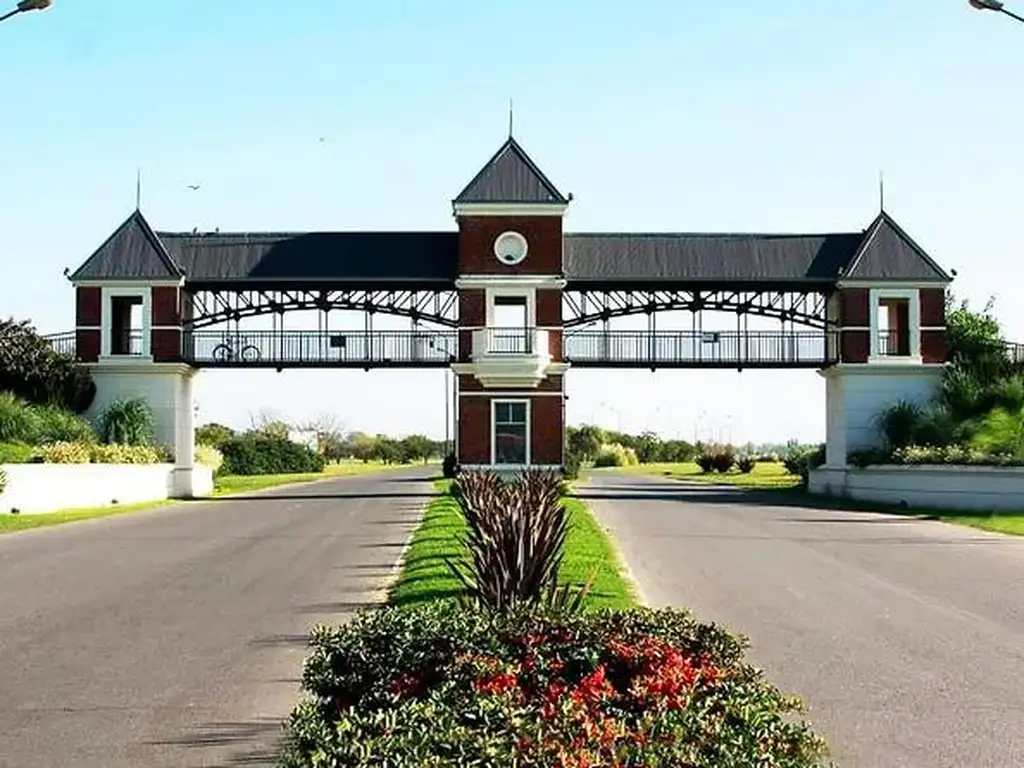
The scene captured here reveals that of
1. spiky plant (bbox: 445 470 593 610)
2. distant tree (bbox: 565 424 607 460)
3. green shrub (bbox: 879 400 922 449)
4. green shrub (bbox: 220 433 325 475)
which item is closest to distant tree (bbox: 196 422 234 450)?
green shrub (bbox: 220 433 325 475)

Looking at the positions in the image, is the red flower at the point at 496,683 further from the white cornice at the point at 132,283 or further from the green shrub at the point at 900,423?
the white cornice at the point at 132,283

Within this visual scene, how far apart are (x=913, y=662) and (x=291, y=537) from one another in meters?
15.9

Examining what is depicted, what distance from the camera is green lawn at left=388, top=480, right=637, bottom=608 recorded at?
1482 cm

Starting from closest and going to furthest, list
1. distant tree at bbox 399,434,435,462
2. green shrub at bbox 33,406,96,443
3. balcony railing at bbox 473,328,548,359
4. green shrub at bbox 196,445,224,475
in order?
green shrub at bbox 33,406,96,443
balcony railing at bbox 473,328,548,359
green shrub at bbox 196,445,224,475
distant tree at bbox 399,434,435,462

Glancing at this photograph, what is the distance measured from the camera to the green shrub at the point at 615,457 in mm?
101000

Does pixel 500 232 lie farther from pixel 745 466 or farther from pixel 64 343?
pixel 745 466

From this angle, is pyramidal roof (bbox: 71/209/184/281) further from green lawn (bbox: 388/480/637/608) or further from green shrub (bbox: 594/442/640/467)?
green shrub (bbox: 594/442/640/467)

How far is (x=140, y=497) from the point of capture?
134ft

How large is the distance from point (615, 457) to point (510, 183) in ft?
191

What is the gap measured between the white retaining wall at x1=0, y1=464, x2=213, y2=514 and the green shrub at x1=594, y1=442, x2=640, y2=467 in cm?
5742

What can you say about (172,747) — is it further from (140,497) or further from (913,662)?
(140,497)

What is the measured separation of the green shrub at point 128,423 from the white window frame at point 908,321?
21456 mm

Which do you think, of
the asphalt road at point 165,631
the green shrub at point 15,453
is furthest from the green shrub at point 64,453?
the asphalt road at point 165,631

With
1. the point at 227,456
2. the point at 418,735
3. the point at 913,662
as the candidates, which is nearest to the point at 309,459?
the point at 227,456
